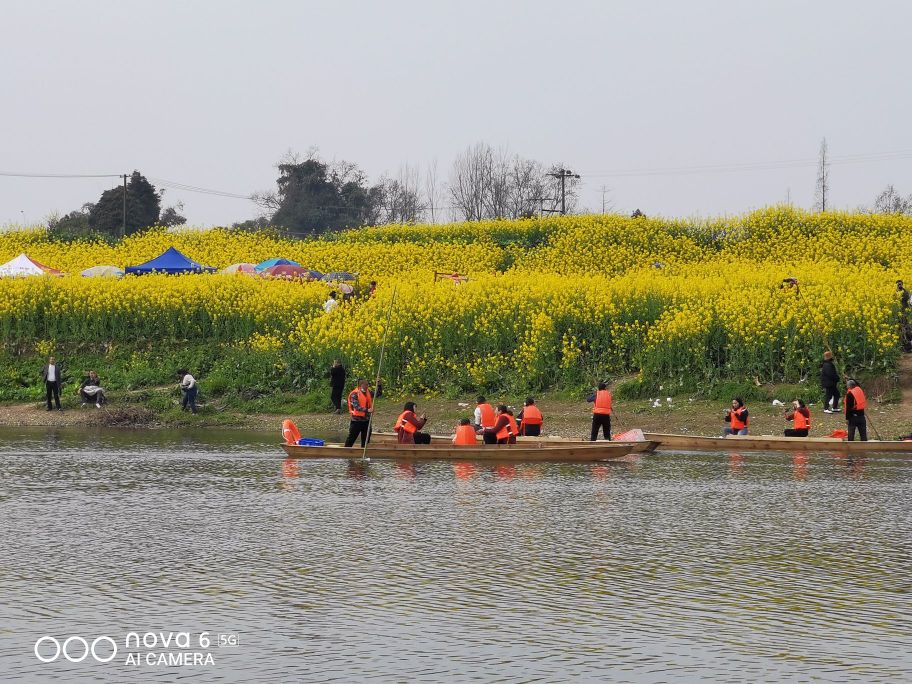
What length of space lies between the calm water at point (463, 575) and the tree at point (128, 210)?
6665cm

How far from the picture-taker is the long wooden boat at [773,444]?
28516 mm

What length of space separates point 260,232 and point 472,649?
69506mm

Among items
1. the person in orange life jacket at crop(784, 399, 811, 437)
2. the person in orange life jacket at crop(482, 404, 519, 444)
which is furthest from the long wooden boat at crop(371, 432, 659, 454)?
the person in orange life jacket at crop(784, 399, 811, 437)

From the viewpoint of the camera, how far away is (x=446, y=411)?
126ft

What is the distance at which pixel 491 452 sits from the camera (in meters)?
26.9

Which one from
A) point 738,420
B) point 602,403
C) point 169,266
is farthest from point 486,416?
point 169,266

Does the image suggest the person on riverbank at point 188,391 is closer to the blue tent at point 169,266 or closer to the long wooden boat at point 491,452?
the long wooden boat at point 491,452

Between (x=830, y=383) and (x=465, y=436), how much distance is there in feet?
37.9

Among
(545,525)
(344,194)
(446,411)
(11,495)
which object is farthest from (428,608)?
(344,194)

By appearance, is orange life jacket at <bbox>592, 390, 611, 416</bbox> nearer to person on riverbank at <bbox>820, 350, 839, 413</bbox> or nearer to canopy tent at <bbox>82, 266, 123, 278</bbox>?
person on riverbank at <bbox>820, 350, 839, 413</bbox>

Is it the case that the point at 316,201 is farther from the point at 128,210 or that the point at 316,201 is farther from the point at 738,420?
the point at 738,420

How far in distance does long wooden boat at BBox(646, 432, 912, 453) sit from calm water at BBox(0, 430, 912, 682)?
181 inches

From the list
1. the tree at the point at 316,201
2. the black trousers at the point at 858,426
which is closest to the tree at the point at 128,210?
the tree at the point at 316,201

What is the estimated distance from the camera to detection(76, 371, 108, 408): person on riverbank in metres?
41.5
